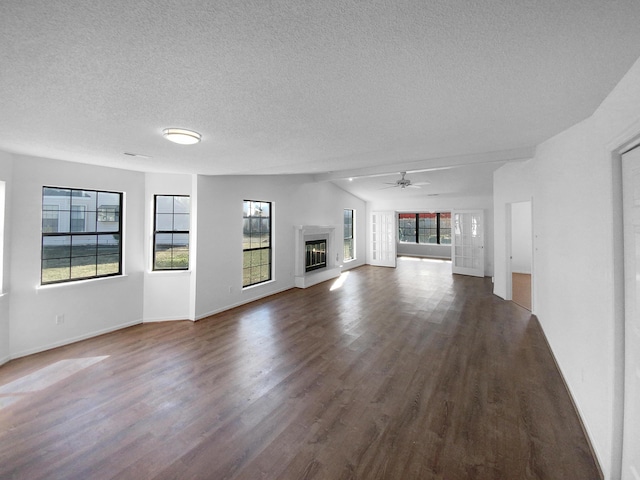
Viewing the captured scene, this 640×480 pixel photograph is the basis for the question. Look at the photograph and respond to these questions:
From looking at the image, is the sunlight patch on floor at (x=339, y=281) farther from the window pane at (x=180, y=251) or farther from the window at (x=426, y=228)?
the window at (x=426, y=228)

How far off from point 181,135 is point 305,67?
154cm

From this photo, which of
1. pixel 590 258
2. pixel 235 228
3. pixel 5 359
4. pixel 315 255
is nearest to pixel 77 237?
pixel 5 359

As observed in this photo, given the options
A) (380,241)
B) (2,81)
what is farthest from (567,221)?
(380,241)

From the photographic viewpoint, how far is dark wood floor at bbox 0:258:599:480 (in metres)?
1.85

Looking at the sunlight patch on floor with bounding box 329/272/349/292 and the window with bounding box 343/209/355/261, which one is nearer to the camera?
the sunlight patch on floor with bounding box 329/272/349/292

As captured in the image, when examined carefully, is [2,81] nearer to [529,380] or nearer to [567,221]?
[567,221]

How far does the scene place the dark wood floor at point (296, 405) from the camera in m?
1.85

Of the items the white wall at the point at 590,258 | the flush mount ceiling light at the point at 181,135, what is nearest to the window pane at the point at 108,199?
the flush mount ceiling light at the point at 181,135

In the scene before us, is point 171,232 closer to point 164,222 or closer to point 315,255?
point 164,222

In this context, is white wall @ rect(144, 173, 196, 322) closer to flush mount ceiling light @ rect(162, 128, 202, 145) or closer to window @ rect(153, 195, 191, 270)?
window @ rect(153, 195, 191, 270)

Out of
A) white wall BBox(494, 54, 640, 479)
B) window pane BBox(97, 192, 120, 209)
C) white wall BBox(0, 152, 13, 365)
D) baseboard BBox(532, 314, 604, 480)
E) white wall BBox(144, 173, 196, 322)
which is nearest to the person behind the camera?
white wall BBox(494, 54, 640, 479)

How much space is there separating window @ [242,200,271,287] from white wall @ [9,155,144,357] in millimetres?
1860

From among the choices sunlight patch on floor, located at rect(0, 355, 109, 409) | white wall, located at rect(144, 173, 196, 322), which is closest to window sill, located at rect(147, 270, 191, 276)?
white wall, located at rect(144, 173, 196, 322)

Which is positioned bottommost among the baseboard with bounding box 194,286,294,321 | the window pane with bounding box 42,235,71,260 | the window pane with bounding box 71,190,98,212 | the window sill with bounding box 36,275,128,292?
the baseboard with bounding box 194,286,294,321
